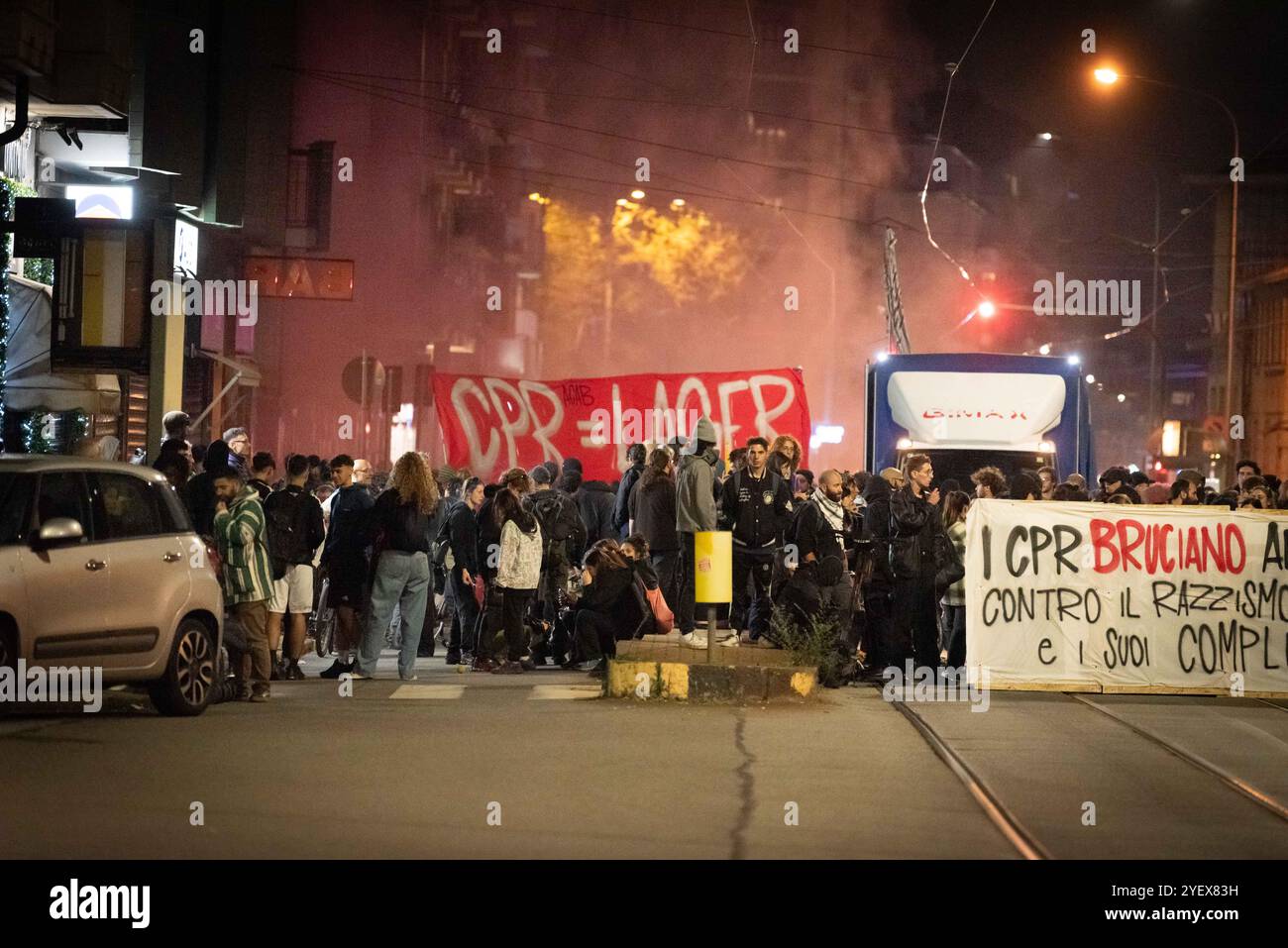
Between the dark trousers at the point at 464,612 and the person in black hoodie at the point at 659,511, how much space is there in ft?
5.96

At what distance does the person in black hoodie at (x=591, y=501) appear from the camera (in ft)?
57.3

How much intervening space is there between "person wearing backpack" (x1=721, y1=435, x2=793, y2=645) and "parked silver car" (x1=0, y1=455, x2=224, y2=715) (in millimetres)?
4738

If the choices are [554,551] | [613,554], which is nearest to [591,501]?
[554,551]

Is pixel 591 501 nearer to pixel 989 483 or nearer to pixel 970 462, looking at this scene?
pixel 989 483

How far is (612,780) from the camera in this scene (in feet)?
30.6

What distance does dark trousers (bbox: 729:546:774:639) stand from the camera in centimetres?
1530

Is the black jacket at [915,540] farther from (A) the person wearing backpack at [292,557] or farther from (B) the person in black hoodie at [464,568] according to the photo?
(A) the person wearing backpack at [292,557]

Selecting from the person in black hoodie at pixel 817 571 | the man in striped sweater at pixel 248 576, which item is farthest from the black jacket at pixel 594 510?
the man in striped sweater at pixel 248 576

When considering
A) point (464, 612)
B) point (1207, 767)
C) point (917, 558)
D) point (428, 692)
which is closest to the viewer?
point (1207, 767)

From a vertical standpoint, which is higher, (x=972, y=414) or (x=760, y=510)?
(x=972, y=414)

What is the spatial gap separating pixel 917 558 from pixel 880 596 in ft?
1.76
